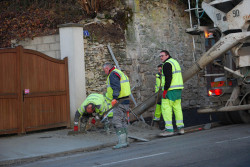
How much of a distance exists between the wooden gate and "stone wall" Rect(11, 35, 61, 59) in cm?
60

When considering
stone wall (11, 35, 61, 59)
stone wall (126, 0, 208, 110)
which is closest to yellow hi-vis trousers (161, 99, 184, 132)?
stone wall (11, 35, 61, 59)

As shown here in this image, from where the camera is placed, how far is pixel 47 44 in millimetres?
13031

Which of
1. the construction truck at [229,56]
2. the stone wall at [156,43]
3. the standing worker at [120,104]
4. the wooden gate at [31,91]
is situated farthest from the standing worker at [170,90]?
the stone wall at [156,43]

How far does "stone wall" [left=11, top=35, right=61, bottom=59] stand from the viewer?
42.3ft

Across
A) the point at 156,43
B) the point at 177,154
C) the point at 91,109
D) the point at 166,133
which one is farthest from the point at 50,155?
the point at 156,43

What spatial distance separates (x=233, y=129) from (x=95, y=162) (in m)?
4.52

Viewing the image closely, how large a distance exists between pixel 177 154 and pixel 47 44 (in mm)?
6461

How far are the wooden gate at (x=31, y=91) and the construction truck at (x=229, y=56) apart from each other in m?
2.51

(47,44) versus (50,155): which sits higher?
(47,44)

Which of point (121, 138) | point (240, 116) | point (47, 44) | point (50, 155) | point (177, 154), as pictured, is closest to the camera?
point (177, 154)

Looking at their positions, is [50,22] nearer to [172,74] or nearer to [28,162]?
[172,74]

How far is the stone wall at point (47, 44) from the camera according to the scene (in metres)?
12.9

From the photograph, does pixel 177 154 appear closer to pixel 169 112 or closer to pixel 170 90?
pixel 169 112

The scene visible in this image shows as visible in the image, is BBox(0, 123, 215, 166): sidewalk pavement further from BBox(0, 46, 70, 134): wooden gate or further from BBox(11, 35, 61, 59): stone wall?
BBox(11, 35, 61, 59): stone wall
